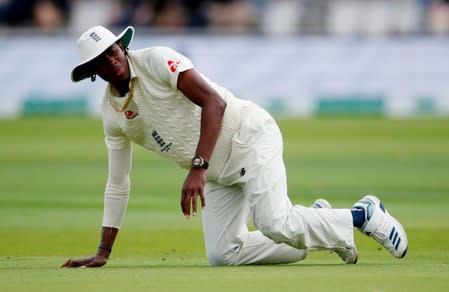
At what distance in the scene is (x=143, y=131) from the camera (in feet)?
24.1

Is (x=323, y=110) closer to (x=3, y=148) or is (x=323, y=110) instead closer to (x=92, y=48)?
(x=3, y=148)

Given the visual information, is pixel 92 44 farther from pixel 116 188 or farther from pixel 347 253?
pixel 347 253

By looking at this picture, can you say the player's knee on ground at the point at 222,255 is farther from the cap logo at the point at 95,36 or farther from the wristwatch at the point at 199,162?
the cap logo at the point at 95,36

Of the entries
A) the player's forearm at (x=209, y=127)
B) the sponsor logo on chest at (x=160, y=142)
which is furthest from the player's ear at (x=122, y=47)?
the player's forearm at (x=209, y=127)

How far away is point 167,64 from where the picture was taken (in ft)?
22.8

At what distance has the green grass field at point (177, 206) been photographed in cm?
648

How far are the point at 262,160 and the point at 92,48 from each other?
121 cm

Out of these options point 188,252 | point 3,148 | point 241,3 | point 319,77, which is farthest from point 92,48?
point 241,3

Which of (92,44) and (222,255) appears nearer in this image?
(92,44)

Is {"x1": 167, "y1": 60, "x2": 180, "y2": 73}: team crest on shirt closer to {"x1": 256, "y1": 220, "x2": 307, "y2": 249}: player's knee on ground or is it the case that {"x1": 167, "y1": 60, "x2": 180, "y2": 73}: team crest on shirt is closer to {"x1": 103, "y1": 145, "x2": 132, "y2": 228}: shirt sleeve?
{"x1": 103, "y1": 145, "x2": 132, "y2": 228}: shirt sleeve

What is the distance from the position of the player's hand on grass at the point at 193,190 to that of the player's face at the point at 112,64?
717mm

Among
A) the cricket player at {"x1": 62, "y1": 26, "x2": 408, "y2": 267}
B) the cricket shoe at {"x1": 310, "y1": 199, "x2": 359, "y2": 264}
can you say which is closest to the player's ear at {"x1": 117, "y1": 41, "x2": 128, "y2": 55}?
the cricket player at {"x1": 62, "y1": 26, "x2": 408, "y2": 267}


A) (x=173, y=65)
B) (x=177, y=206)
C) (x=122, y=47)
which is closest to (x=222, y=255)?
(x=173, y=65)

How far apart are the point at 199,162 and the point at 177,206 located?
199 inches
